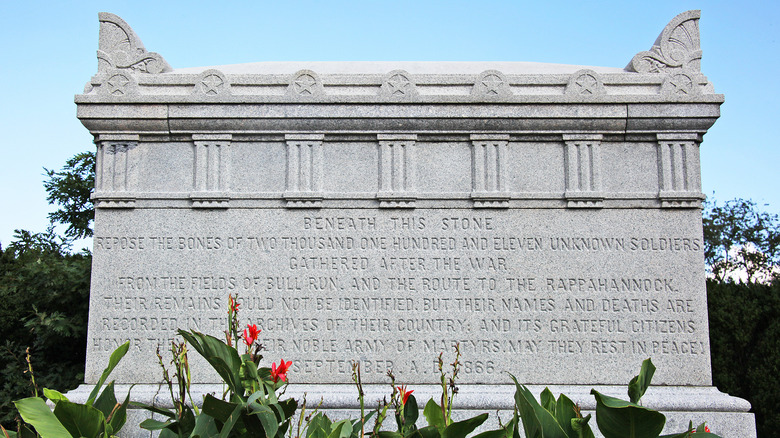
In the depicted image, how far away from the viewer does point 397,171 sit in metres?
6.77

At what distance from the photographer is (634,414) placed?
254 cm

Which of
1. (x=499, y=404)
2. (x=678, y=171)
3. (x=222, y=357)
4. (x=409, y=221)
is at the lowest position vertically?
(x=499, y=404)

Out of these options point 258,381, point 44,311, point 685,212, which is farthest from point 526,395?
point 44,311

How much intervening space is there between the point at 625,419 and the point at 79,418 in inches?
99.4

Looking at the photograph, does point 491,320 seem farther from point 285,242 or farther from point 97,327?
point 97,327

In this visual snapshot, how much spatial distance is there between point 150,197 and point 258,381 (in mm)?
4630

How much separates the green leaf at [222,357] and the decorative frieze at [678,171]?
5573 millimetres

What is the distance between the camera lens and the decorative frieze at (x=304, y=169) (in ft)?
22.0

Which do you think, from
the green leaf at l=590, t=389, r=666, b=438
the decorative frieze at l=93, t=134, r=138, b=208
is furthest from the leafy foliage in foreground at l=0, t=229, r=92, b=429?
the green leaf at l=590, t=389, r=666, b=438

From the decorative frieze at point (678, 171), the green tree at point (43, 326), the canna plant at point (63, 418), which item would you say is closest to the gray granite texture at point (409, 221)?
the decorative frieze at point (678, 171)

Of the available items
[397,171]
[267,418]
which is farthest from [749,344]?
[267,418]

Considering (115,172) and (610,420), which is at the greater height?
(115,172)

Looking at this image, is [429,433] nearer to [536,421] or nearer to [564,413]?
[536,421]

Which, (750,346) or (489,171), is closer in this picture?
(489,171)
